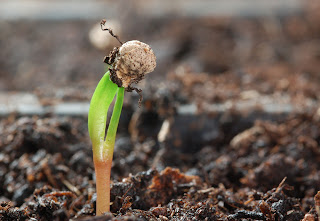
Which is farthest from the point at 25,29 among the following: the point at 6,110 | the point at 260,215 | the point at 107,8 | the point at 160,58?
the point at 260,215

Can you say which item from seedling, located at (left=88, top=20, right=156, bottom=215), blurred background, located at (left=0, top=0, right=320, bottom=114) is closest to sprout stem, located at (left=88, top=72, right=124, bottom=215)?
seedling, located at (left=88, top=20, right=156, bottom=215)

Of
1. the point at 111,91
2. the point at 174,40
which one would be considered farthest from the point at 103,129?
the point at 174,40

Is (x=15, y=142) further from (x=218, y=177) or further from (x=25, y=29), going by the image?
(x=25, y=29)

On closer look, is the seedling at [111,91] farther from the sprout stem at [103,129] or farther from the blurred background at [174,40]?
the blurred background at [174,40]

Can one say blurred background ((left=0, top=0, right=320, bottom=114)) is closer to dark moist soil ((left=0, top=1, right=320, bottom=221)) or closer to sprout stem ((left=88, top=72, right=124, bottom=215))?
dark moist soil ((left=0, top=1, right=320, bottom=221))

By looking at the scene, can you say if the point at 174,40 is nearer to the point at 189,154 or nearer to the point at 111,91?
the point at 189,154
